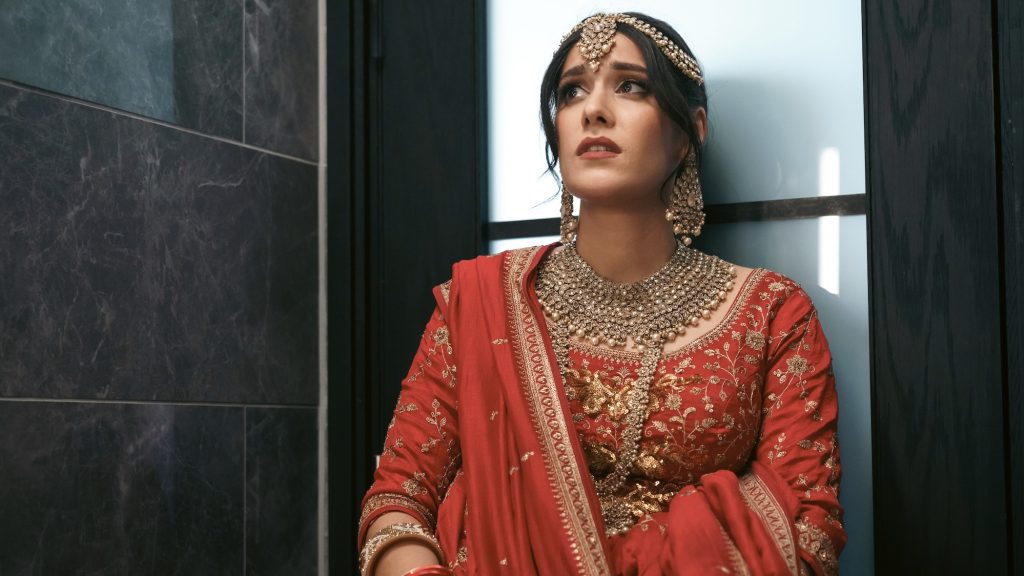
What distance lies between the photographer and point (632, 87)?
5.89 feet

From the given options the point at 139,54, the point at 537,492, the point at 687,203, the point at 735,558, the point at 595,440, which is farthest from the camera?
the point at 139,54

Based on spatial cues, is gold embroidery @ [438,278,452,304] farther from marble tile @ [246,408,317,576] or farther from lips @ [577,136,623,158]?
marble tile @ [246,408,317,576]

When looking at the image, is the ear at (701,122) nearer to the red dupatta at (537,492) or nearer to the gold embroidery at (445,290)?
the red dupatta at (537,492)

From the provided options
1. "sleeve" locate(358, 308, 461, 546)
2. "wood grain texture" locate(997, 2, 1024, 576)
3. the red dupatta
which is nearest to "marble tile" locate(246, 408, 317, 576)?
"sleeve" locate(358, 308, 461, 546)

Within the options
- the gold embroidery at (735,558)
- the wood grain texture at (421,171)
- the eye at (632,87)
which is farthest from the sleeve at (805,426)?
the wood grain texture at (421,171)

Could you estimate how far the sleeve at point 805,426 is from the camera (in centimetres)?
159

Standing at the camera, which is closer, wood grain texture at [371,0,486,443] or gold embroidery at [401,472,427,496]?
gold embroidery at [401,472,427,496]

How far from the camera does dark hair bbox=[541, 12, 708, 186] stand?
1.76 metres

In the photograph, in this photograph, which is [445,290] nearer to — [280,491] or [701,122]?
[701,122]

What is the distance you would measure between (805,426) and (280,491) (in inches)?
41.1

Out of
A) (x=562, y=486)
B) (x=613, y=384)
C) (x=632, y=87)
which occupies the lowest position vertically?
(x=562, y=486)

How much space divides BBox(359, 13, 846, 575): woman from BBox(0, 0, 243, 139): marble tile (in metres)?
0.59

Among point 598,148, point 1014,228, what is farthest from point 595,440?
point 1014,228

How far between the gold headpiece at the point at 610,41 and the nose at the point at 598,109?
4 cm
